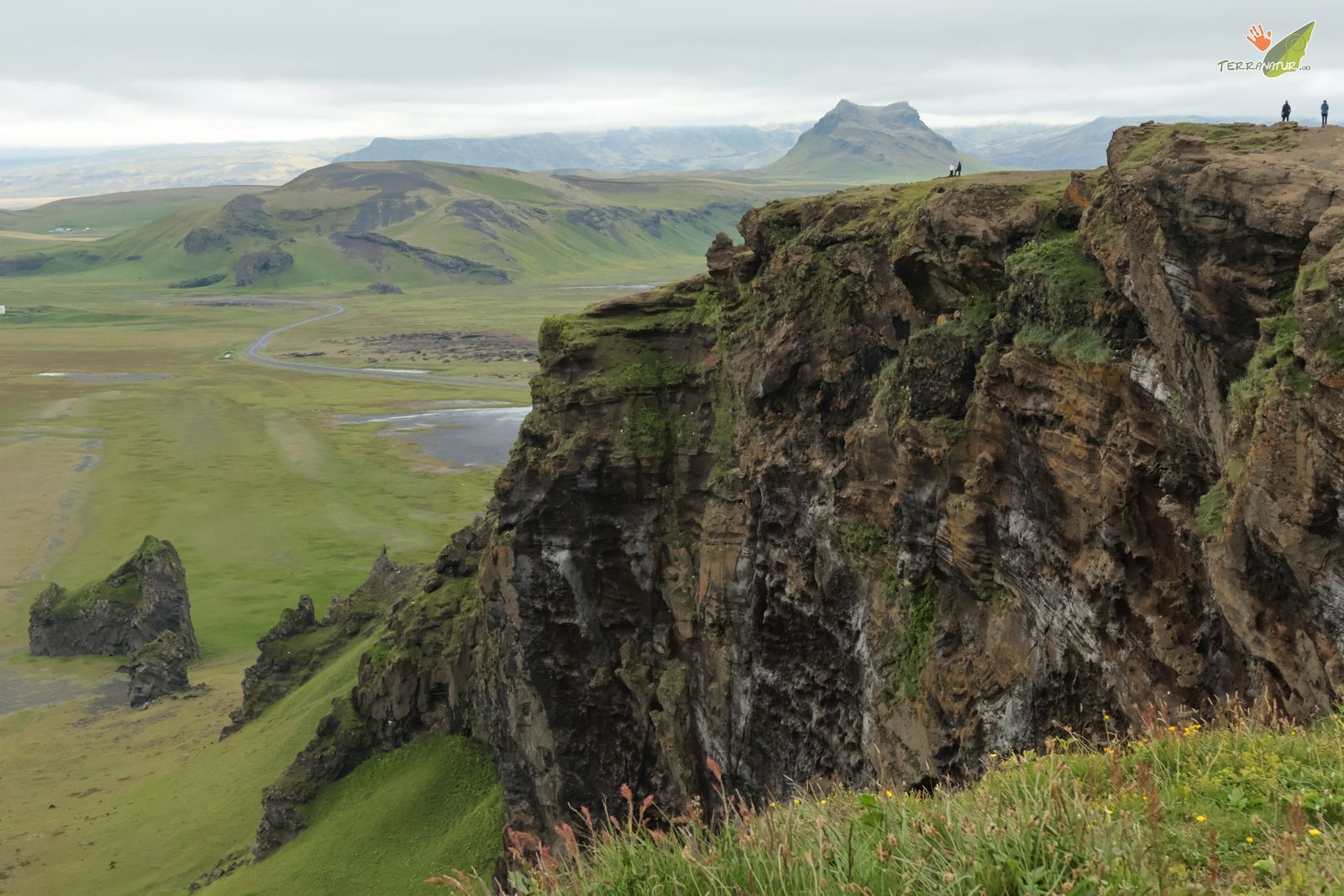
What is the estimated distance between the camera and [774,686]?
31219 millimetres

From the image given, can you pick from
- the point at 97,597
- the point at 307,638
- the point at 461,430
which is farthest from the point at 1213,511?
the point at 461,430

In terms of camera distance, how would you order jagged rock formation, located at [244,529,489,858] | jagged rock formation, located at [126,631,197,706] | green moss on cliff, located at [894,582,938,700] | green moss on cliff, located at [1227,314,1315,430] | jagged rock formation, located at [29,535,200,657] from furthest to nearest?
jagged rock formation, located at [29,535,200,657] → jagged rock formation, located at [126,631,197,706] → jagged rock formation, located at [244,529,489,858] → green moss on cliff, located at [894,582,938,700] → green moss on cliff, located at [1227,314,1315,430]

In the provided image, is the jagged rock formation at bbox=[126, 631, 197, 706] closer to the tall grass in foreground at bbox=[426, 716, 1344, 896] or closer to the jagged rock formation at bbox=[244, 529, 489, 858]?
the jagged rock formation at bbox=[244, 529, 489, 858]

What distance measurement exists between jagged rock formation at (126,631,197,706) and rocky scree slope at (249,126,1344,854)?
29.9 meters

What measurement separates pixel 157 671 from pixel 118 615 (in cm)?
1217

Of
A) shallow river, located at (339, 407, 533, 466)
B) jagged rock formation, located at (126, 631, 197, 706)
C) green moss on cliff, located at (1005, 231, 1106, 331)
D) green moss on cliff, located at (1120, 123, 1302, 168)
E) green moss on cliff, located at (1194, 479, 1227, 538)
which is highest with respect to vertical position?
green moss on cliff, located at (1120, 123, 1302, 168)

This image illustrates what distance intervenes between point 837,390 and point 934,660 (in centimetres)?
828

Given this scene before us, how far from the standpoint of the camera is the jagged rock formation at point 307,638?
62.8 metres

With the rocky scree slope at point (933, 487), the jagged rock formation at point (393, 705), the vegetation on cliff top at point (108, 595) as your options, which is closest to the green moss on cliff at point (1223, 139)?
the rocky scree slope at point (933, 487)

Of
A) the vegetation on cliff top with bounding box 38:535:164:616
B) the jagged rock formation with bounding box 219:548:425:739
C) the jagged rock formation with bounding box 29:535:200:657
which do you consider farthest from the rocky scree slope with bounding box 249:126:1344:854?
the vegetation on cliff top with bounding box 38:535:164:616

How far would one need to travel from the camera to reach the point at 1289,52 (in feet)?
75.5

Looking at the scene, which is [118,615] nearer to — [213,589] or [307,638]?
[213,589]

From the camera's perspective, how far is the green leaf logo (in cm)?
2292

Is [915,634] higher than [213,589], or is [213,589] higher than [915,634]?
[915,634]
